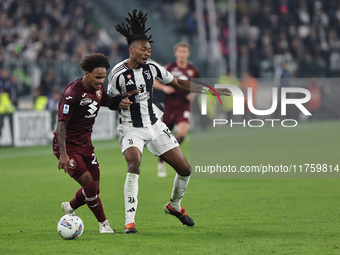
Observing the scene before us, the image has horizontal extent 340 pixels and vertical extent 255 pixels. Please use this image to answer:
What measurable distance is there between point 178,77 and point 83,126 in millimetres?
5718

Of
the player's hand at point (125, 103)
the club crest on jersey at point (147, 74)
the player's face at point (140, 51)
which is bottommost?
the player's hand at point (125, 103)

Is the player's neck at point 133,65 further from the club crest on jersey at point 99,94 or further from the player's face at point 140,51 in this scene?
the club crest on jersey at point 99,94

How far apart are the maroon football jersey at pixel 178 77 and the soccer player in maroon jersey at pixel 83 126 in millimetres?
5522

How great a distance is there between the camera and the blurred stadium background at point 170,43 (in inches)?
838

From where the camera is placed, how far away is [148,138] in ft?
26.1

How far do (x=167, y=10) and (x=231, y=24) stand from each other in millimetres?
3807

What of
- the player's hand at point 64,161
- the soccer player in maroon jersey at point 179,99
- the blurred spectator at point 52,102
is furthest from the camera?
the blurred spectator at point 52,102

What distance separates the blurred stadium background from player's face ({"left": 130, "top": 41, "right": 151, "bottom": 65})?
1169cm

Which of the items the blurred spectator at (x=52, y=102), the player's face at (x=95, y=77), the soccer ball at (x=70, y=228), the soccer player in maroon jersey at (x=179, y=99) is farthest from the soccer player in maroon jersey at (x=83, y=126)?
the blurred spectator at (x=52, y=102)

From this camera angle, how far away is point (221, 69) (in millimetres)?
28250

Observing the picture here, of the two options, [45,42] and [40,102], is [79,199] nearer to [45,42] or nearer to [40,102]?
[40,102]

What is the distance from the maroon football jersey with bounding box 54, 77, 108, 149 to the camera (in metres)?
7.27

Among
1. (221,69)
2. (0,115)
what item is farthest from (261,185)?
(221,69)

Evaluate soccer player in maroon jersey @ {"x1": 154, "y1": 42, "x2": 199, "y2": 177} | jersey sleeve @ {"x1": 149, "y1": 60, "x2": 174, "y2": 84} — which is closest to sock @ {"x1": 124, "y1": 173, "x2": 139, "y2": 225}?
jersey sleeve @ {"x1": 149, "y1": 60, "x2": 174, "y2": 84}
